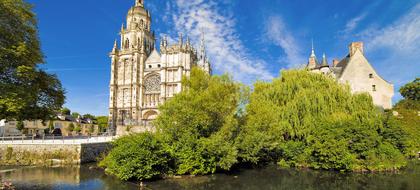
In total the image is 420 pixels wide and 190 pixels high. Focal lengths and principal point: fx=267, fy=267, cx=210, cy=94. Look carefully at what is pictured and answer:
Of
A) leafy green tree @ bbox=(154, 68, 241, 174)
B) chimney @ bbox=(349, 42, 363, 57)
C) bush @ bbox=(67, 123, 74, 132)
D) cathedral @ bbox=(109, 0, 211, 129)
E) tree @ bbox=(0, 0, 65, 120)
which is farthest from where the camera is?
bush @ bbox=(67, 123, 74, 132)

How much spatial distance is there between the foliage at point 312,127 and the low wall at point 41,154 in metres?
13.5

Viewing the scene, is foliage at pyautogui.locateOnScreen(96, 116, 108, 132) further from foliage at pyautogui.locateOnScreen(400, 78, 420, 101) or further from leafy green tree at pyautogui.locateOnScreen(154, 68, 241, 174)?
foliage at pyautogui.locateOnScreen(400, 78, 420, 101)

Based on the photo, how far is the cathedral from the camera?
51.7 metres

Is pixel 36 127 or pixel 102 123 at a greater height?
pixel 102 123

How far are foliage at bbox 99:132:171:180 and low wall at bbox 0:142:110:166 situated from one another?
6619 mm

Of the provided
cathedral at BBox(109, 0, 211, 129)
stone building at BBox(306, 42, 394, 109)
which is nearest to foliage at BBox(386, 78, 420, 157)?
stone building at BBox(306, 42, 394, 109)

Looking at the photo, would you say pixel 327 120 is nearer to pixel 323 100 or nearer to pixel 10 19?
pixel 323 100

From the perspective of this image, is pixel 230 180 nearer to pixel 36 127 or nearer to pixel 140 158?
pixel 140 158

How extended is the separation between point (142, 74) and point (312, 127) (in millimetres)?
40787

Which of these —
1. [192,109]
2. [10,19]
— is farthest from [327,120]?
[10,19]

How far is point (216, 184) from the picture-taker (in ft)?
49.4

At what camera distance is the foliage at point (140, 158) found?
50.4 ft

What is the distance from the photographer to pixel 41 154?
70.3ft

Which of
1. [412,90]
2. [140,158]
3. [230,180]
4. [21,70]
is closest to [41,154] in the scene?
[21,70]
